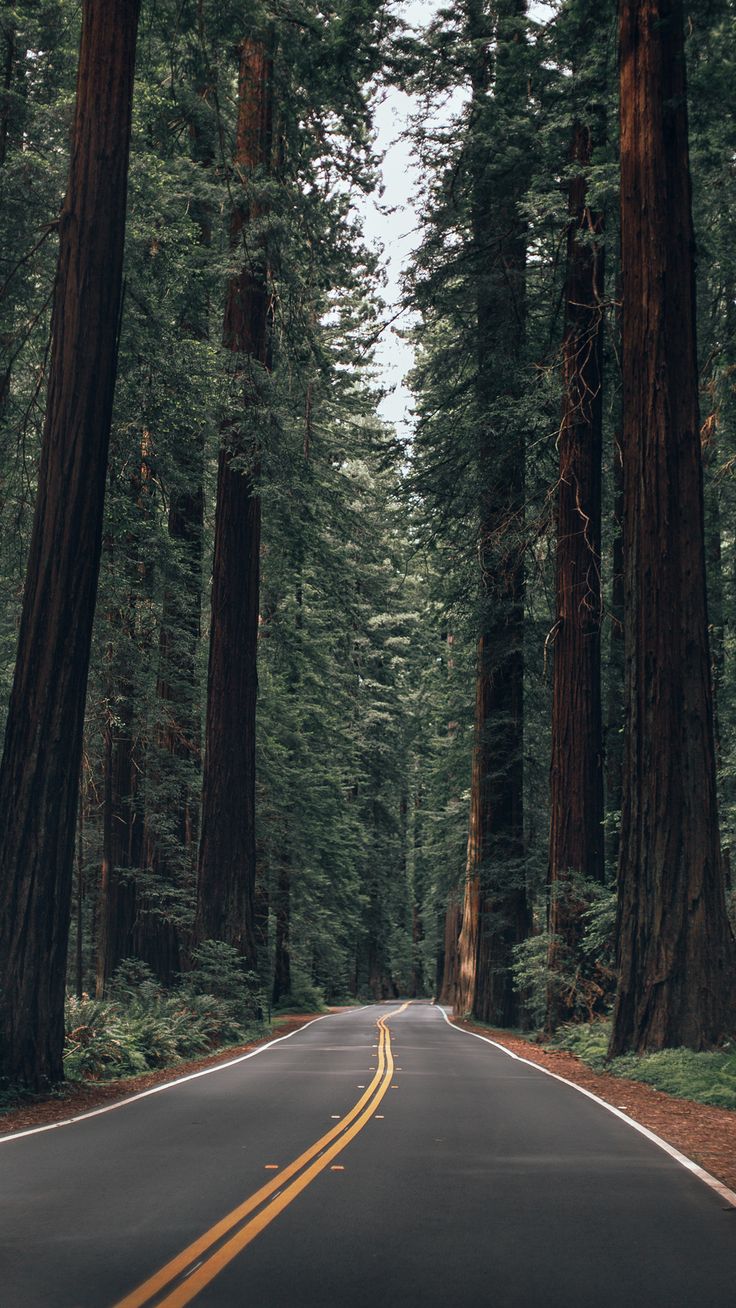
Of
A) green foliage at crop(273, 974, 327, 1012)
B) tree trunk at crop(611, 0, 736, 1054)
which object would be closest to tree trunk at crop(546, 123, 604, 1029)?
tree trunk at crop(611, 0, 736, 1054)

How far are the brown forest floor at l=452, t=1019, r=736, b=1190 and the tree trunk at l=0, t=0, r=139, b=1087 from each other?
643cm

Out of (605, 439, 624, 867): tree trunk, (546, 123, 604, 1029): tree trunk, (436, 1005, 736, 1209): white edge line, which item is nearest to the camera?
(436, 1005, 736, 1209): white edge line

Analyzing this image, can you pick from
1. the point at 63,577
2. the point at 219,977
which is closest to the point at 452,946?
the point at 219,977

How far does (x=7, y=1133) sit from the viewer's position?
10.8 meters

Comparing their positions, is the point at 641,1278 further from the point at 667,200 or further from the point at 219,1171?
the point at 667,200

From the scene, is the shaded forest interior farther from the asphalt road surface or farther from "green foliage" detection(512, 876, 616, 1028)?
the asphalt road surface

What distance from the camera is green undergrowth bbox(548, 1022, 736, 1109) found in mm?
13375

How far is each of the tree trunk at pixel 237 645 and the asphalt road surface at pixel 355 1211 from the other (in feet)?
35.6

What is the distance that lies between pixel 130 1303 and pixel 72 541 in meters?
10.3

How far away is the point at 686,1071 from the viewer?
1427 cm

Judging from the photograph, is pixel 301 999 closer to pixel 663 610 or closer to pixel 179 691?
pixel 179 691

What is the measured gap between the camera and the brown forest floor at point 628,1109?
34.0 feet

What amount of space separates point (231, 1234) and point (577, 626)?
641 inches

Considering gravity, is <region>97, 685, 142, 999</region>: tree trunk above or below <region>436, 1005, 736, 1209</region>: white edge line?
above
